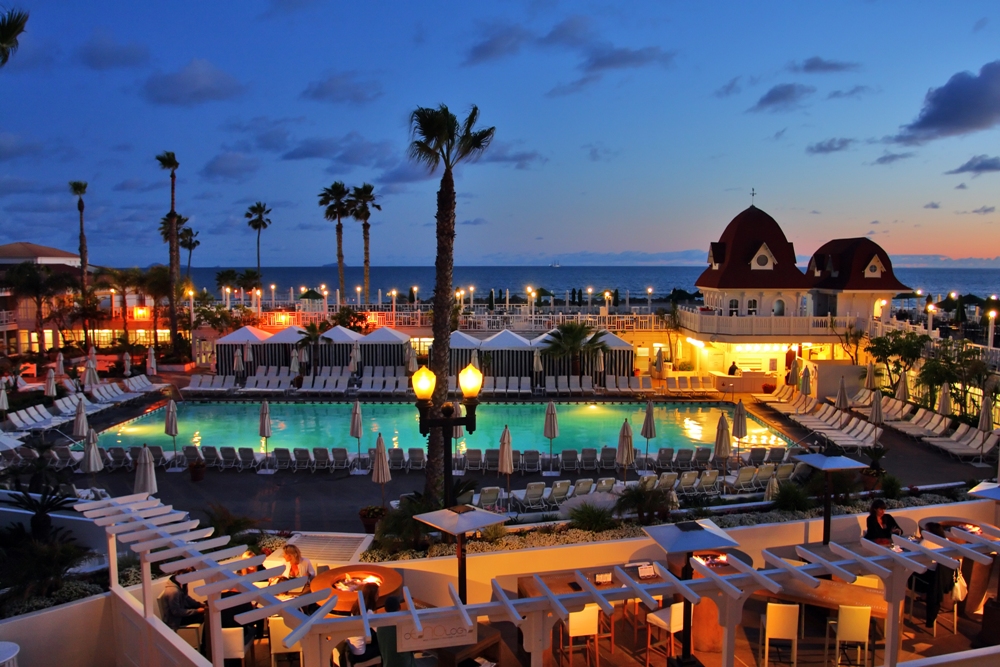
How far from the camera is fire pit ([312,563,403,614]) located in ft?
23.1

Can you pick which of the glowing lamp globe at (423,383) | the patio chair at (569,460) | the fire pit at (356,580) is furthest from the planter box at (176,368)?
the glowing lamp globe at (423,383)

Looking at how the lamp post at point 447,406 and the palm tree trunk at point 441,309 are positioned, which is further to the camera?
the palm tree trunk at point 441,309

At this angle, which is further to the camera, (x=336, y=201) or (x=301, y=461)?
(x=336, y=201)

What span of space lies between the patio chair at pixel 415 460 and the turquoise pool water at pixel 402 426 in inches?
79.9

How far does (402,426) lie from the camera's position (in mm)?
19609

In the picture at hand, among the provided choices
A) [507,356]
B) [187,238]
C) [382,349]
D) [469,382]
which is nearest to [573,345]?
[507,356]

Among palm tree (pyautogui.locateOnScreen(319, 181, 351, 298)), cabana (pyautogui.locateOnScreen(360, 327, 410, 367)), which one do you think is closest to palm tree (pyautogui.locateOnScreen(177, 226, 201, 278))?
palm tree (pyautogui.locateOnScreen(319, 181, 351, 298))

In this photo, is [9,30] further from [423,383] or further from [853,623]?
[853,623]

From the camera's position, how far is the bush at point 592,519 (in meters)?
9.29

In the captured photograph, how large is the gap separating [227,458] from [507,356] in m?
11.2

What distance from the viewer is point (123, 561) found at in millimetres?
8070

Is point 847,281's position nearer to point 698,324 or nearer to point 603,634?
point 698,324

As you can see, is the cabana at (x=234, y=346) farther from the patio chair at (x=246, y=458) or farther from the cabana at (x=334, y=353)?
the patio chair at (x=246, y=458)

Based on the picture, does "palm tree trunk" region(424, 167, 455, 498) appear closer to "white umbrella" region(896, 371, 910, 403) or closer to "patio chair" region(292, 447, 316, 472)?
"patio chair" region(292, 447, 316, 472)
